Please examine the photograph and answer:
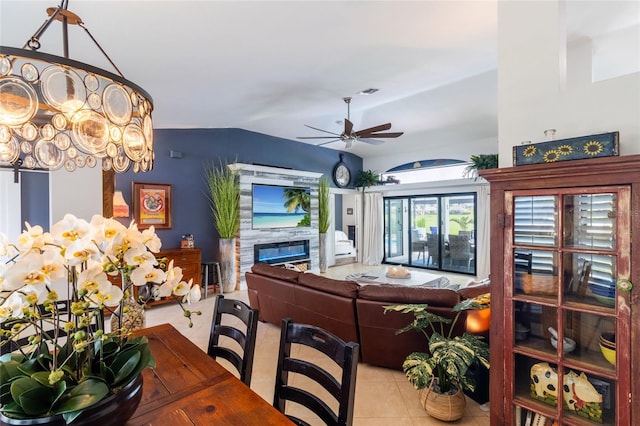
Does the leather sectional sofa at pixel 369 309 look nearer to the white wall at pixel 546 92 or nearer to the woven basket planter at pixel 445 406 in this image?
the woven basket planter at pixel 445 406

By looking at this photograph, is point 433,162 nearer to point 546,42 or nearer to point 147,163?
point 546,42

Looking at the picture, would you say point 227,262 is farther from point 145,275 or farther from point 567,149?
point 567,149

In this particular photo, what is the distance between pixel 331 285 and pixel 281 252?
381 centimetres

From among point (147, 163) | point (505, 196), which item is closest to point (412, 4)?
point (505, 196)

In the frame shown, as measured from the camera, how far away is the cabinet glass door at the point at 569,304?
144 centimetres

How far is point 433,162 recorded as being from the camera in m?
7.62

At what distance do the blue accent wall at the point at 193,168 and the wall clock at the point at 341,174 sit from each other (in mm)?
2167

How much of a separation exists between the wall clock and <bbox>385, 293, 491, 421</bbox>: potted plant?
6198 millimetres

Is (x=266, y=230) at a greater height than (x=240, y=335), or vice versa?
(x=266, y=230)

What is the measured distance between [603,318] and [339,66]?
3.34 m

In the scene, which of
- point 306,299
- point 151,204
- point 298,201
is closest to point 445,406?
point 306,299

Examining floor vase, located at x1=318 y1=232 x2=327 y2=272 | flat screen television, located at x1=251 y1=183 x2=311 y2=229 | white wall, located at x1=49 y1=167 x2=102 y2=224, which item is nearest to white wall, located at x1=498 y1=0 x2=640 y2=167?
white wall, located at x1=49 y1=167 x2=102 y2=224

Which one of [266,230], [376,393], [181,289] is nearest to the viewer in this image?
[181,289]

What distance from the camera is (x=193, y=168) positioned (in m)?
5.71
